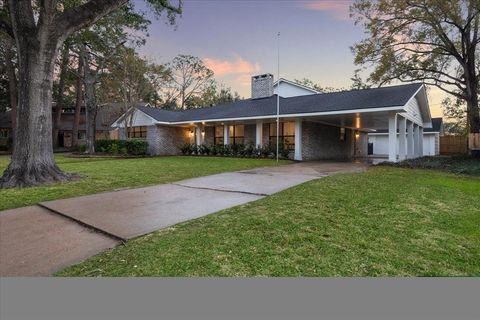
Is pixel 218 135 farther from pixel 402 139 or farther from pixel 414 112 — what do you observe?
pixel 414 112

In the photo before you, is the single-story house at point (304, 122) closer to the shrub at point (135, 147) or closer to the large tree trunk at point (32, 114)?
the shrub at point (135, 147)

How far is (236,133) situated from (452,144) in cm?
1947

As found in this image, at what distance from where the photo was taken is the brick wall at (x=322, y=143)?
58.7ft

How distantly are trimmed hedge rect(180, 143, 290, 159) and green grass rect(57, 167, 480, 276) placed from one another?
12.2 m

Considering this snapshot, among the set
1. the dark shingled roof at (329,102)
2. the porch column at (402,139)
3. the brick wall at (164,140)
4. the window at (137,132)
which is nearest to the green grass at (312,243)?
the dark shingled roof at (329,102)

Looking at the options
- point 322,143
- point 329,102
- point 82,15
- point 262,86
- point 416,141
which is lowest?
point 322,143

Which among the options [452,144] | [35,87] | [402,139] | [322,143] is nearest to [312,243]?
[35,87]

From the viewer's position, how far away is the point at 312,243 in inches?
136

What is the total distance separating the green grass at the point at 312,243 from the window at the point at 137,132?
20668mm

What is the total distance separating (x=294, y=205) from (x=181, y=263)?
9.06 feet

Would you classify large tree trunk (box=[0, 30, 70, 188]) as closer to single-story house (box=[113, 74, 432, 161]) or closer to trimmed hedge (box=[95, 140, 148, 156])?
single-story house (box=[113, 74, 432, 161])

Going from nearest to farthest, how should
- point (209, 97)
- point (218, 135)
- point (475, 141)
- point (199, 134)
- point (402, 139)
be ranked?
point (402, 139)
point (475, 141)
point (199, 134)
point (218, 135)
point (209, 97)

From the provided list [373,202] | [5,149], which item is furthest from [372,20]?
[5,149]

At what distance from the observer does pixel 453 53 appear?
1669cm
